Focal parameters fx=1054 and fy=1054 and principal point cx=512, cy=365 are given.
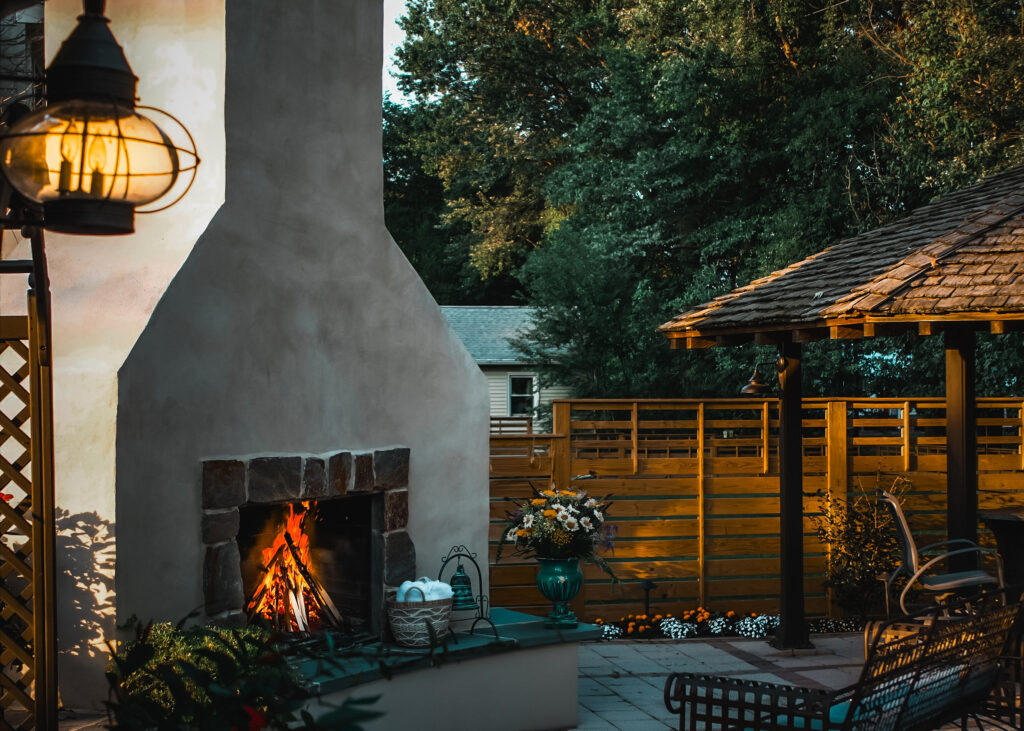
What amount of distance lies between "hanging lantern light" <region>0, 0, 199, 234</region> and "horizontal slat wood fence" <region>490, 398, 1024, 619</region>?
20.6 ft

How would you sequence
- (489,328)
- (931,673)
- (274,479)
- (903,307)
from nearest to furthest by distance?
(931,673)
(274,479)
(903,307)
(489,328)

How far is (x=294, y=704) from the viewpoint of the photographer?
4.63 metres

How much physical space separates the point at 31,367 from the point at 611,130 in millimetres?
15332

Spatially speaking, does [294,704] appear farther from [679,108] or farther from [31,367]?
[679,108]

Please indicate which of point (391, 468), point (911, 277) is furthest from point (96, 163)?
point (911, 277)

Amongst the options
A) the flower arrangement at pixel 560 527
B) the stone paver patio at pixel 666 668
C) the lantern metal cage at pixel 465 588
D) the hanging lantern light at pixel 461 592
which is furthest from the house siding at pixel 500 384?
the hanging lantern light at pixel 461 592

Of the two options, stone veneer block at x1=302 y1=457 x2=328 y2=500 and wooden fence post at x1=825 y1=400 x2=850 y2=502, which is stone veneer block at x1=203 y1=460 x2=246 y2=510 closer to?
Result: stone veneer block at x1=302 y1=457 x2=328 y2=500

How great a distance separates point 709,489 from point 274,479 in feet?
16.6

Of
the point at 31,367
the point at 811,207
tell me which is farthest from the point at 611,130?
the point at 31,367

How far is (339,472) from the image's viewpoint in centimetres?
548

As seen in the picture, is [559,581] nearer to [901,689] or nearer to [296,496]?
[296,496]

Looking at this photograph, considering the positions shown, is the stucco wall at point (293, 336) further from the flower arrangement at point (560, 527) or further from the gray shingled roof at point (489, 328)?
the gray shingled roof at point (489, 328)

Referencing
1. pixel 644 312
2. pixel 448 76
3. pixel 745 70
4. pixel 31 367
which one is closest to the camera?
pixel 31 367

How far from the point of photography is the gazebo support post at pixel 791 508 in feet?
27.7
